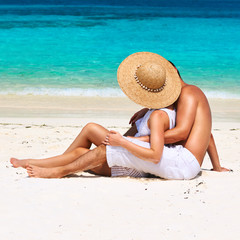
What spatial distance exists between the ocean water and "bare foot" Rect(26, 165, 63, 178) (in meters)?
7.00

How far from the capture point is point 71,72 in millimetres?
13211

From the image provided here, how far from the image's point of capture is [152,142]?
3756mm

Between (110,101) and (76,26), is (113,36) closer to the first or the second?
(76,26)

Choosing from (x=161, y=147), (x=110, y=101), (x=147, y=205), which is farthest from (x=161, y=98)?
(x=110, y=101)

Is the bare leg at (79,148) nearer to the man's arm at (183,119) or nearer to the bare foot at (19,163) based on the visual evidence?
the bare foot at (19,163)

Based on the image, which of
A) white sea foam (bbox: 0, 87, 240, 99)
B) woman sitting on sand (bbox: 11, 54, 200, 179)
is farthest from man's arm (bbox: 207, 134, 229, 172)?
white sea foam (bbox: 0, 87, 240, 99)

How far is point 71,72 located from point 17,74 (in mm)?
1608

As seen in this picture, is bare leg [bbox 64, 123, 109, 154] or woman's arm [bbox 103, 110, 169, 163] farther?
bare leg [bbox 64, 123, 109, 154]

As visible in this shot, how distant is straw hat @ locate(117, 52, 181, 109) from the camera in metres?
3.92

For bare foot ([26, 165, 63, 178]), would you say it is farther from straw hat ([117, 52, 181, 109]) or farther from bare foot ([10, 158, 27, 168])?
straw hat ([117, 52, 181, 109])

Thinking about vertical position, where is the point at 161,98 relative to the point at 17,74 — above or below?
above

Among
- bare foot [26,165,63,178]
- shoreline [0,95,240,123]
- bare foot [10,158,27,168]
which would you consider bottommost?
shoreline [0,95,240,123]

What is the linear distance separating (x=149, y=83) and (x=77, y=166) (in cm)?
102

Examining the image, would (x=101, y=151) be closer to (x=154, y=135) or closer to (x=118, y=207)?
(x=154, y=135)
